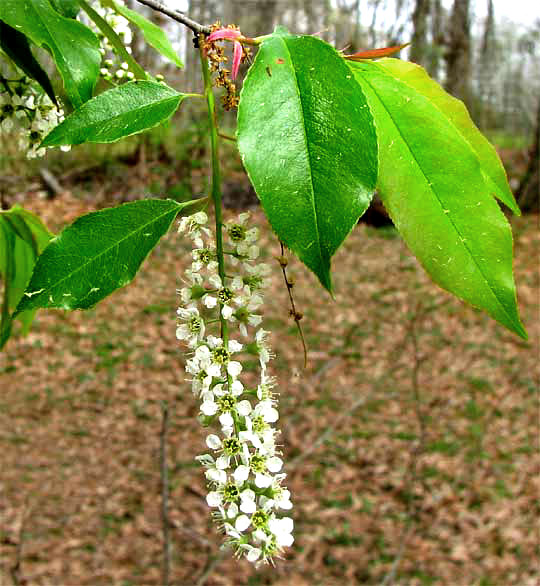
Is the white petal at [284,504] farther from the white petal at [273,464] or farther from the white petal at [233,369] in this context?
the white petal at [233,369]

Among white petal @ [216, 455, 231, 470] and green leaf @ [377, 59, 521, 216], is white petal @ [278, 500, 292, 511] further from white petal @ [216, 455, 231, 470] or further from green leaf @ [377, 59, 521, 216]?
green leaf @ [377, 59, 521, 216]

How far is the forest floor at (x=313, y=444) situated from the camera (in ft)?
15.5

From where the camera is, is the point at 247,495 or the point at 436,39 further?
the point at 436,39

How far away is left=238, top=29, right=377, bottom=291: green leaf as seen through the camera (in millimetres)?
496

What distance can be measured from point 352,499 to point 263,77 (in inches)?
206

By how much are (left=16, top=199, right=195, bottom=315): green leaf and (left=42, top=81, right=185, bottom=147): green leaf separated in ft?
0.25

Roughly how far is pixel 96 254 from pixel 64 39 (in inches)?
9.9

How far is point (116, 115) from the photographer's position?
61 cm

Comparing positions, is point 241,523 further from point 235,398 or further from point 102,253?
point 102,253

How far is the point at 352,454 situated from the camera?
5.85 m

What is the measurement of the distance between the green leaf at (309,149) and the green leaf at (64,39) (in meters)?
0.23

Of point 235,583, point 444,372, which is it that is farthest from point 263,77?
point 444,372

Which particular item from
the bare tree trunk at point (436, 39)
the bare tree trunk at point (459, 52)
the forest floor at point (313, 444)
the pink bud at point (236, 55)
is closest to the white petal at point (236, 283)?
the pink bud at point (236, 55)

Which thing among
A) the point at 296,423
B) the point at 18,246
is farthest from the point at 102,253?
the point at 296,423
